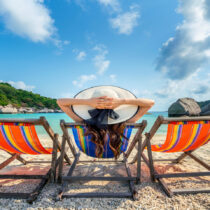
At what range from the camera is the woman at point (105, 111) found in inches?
66.7

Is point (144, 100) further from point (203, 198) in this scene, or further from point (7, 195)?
point (7, 195)

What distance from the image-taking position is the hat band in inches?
68.7

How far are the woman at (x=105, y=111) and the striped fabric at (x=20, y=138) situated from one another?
2.08ft

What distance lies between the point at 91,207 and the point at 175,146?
1.59m

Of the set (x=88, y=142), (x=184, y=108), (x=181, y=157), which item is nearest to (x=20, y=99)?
(x=184, y=108)

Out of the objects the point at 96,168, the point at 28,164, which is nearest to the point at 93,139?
the point at 96,168

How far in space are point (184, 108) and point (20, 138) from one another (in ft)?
99.3

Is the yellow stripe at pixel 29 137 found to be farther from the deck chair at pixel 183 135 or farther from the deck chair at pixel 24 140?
the deck chair at pixel 183 135

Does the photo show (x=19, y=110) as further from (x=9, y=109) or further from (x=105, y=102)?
(x=105, y=102)

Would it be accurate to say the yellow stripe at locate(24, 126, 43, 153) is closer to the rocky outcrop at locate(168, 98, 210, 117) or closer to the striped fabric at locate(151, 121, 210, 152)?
the striped fabric at locate(151, 121, 210, 152)

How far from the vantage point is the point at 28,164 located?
119 inches

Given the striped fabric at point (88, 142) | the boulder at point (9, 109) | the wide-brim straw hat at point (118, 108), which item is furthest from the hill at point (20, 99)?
the wide-brim straw hat at point (118, 108)

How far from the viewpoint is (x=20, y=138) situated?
6.72 feet

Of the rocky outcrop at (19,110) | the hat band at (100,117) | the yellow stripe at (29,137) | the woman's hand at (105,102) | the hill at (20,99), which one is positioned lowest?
the rocky outcrop at (19,110)
